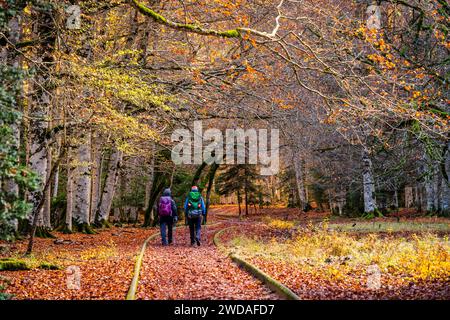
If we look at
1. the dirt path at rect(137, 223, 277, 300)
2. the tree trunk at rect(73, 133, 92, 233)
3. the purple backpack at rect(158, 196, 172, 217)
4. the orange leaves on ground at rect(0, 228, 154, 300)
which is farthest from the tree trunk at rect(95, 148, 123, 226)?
the dirt path at rect(137, 223, 277, 300)

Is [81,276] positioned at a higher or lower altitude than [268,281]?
lower

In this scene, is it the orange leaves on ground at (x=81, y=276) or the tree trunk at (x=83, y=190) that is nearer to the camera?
the orange leaves on ground at (x=81, y=276)

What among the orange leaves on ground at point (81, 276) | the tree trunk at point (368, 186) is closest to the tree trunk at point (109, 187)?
the orange leaves on ground at point (81, 276)

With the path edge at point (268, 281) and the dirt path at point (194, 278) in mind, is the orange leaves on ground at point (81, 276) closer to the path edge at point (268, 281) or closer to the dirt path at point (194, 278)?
the dirt path at point (194, 278)

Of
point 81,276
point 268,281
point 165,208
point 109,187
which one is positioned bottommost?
point 81,276

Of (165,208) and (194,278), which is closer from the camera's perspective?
(194,278)

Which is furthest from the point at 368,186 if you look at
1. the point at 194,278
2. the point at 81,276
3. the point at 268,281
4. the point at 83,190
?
the point at 81,276

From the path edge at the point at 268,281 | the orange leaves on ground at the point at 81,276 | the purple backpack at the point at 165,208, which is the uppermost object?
the purple backpack at the point at 165,208

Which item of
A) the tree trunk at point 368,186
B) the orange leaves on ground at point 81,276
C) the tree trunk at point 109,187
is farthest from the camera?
the tree trunk at point 368,186

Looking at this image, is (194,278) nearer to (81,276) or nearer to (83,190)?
(81,276)

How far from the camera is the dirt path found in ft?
26.8

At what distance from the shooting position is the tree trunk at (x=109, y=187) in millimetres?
26109

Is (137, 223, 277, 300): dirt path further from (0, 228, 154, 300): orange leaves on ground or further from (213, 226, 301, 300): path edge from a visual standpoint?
(0, 228, 154, 300): orange leaves on ground

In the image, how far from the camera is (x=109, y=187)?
26500 millimetres
